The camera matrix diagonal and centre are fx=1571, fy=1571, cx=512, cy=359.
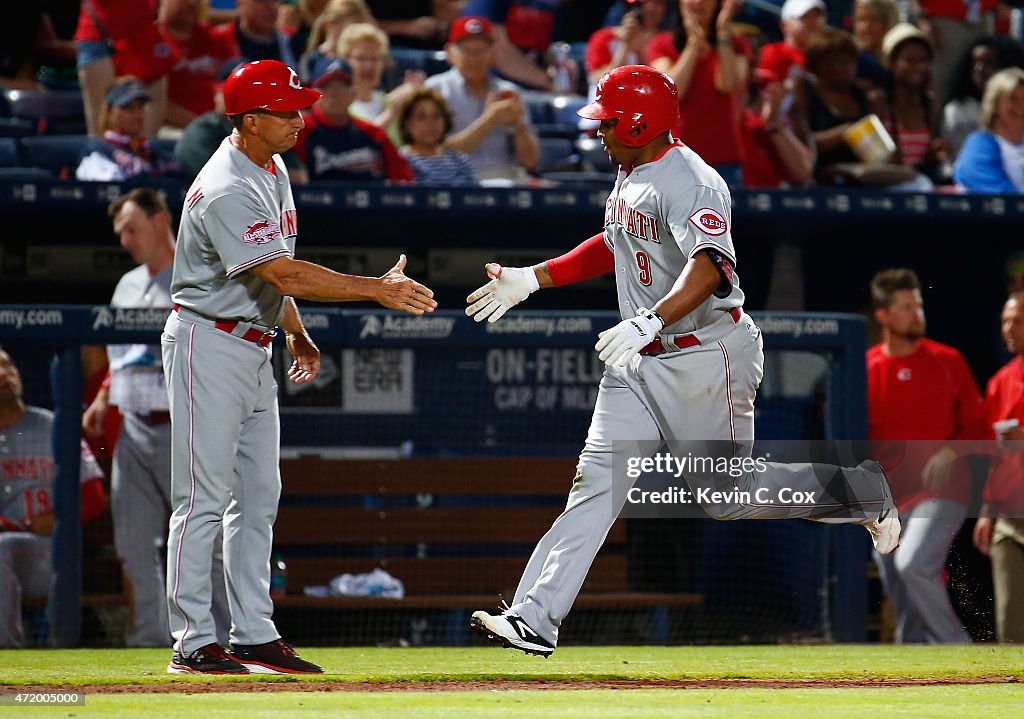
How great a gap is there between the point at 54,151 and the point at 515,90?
7.59 ft

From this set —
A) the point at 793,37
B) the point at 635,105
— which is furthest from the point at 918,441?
the point at 793,37

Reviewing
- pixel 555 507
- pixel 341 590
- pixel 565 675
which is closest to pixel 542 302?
pixel 555 507

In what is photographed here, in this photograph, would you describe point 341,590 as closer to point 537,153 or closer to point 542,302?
point 542,302

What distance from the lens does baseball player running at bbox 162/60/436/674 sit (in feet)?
14.8

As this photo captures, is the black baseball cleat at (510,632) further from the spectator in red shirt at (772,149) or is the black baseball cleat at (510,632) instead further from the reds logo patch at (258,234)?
the spectator in red shirt at (772,149)

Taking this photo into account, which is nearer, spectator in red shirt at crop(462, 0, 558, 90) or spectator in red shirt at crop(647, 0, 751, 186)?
spectator in red shirt at crop(647, 0, 751, 186)

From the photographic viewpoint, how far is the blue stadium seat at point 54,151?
24.9 feet

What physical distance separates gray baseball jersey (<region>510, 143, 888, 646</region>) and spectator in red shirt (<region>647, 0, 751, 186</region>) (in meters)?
3.06

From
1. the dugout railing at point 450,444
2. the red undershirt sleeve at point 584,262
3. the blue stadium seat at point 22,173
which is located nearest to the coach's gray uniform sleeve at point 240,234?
the red undershirt sleeve at point 584,262

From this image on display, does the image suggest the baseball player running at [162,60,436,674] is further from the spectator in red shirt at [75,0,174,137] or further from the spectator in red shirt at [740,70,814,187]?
the spectator in red shirt at [740,70,814,187]

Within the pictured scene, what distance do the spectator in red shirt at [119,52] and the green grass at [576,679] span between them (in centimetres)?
309

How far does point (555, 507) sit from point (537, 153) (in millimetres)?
2342

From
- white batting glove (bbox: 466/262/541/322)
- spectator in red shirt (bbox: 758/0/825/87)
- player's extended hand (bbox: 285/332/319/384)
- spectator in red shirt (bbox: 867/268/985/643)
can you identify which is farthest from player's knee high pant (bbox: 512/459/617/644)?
spectator in red shirt (bbox: 758/0/825/87)

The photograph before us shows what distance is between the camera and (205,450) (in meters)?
4.61
